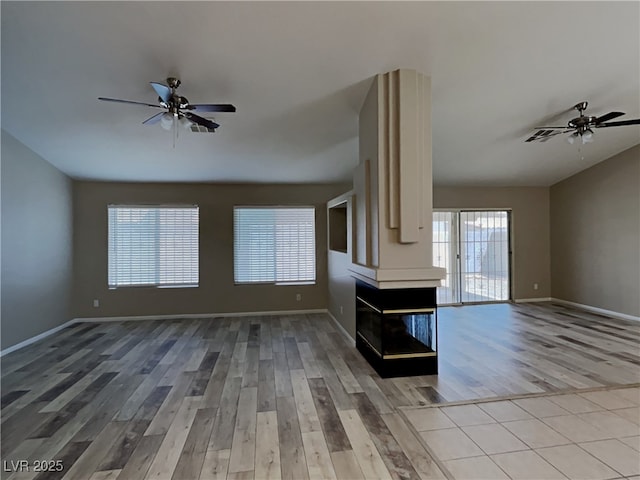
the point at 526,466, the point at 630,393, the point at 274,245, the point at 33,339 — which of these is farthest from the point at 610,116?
the point at 33,339

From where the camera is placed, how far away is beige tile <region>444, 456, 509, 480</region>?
6.72 ft

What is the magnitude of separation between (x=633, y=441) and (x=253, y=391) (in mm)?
2989

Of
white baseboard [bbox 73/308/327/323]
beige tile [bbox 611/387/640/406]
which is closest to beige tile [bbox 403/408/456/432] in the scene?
beige tile [bbox 611/387/640/406]

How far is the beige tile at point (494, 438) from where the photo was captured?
7.63 feet

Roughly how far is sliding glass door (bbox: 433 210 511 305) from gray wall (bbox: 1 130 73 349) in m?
7.05

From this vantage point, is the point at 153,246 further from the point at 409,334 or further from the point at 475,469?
the point at 475,469

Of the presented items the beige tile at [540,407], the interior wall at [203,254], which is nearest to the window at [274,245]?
the interior wall at [203,254]

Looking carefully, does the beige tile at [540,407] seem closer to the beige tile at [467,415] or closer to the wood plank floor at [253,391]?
the wood plank floor at [253,391]

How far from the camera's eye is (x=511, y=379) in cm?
344

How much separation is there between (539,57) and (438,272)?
8.11 ft

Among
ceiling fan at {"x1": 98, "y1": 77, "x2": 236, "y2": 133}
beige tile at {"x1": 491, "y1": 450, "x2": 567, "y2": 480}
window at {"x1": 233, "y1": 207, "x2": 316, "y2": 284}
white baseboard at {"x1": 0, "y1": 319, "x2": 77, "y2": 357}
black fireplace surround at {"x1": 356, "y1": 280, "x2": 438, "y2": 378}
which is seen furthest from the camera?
window at {"x1": 233, "y1": 207, "x2": 316, "y2": 284}

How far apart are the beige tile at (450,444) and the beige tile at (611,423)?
1066mm

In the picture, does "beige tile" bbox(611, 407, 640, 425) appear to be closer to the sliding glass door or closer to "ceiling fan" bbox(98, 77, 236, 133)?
"ceiling fan" bbox(98, 77, 236, 133)

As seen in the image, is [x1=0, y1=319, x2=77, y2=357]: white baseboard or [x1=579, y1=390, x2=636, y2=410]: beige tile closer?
[x1=579, y1=390, x2=636, y2=410]: beige tile
